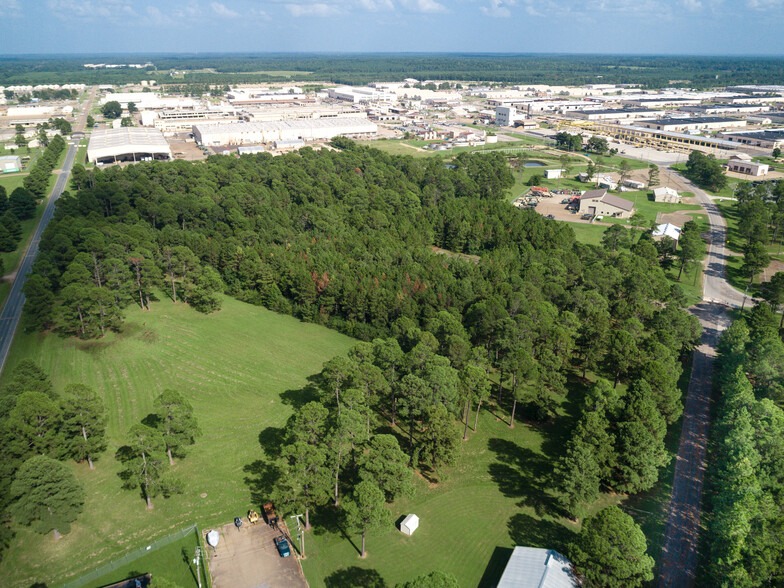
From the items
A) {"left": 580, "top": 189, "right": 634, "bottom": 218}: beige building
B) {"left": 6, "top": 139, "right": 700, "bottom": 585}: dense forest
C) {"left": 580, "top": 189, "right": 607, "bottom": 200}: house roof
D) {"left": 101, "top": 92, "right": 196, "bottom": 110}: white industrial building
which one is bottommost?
{"left": 6, "top": 139, "right": 700, "bottom": 585}: dense forest

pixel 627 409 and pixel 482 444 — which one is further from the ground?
pixel 627 409

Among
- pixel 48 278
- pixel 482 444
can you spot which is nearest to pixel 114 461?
pixel 482 444

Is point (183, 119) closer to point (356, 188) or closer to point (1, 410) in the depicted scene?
point (356, 188)

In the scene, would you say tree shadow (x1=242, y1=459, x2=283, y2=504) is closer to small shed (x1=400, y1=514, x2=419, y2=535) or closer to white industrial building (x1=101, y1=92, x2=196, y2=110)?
small shed (x1=400, y1=514, x2=419, y2=535)

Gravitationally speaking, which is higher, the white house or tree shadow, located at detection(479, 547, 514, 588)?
the white house

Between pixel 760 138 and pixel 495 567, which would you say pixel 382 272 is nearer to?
pixel 495 567

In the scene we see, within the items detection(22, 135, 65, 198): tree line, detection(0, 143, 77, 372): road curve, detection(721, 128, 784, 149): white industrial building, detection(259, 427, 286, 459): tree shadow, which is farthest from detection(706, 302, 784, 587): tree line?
detection(721, 128, 784, 149): white industrial building

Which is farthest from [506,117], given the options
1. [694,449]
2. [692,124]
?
[694,449]
